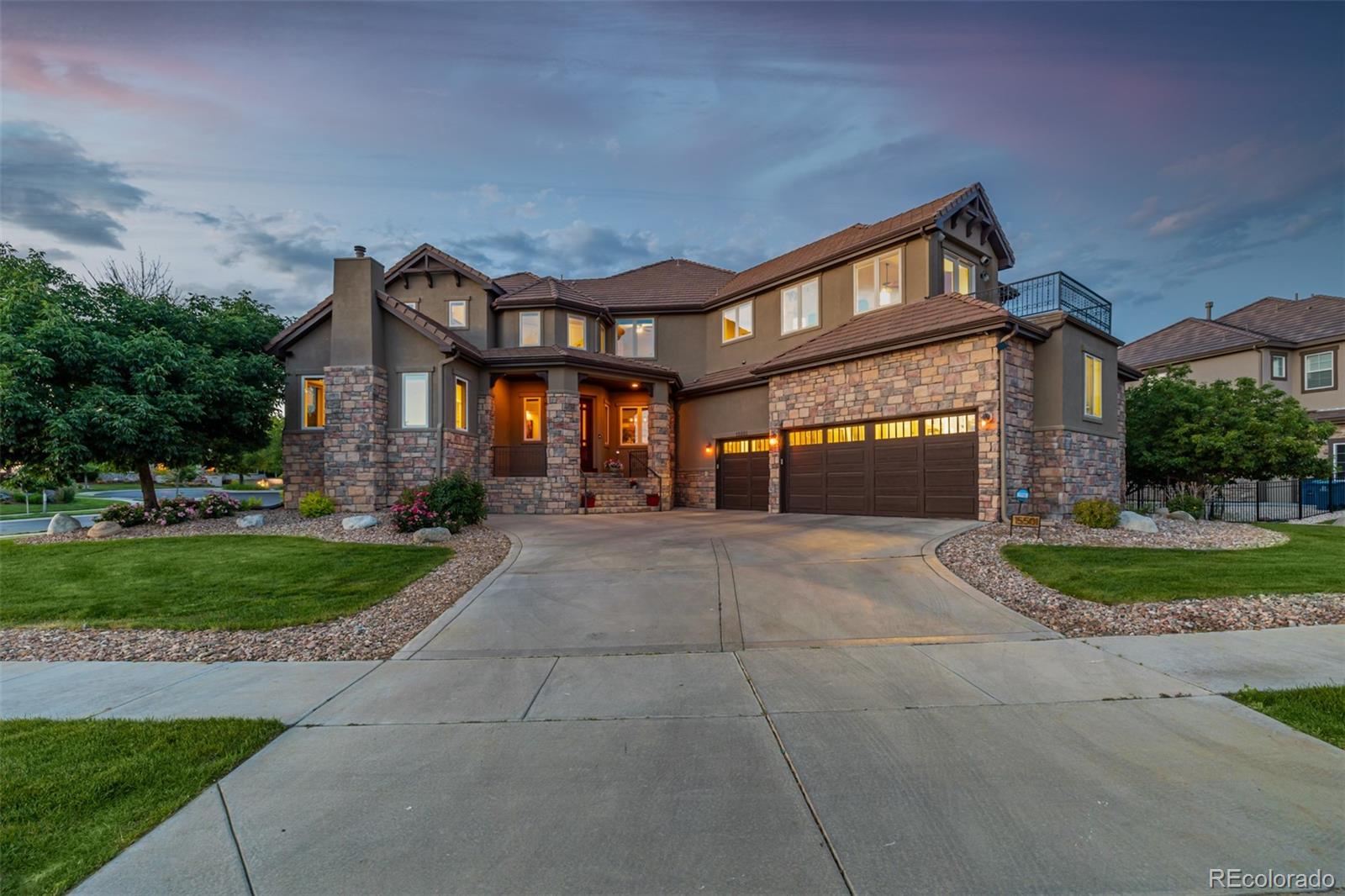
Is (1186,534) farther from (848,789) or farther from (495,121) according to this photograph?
(495,121)

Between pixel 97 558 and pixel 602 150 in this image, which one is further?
pixel 602 150

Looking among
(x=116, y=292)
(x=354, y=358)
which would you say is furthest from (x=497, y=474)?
(x=116, y=292)

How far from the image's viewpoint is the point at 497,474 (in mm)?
18172

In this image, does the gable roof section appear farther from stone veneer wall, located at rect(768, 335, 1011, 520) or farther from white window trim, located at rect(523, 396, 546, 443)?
white window trim, located at rect(523, 396, 546, 443)

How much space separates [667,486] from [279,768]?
1621 centimetres

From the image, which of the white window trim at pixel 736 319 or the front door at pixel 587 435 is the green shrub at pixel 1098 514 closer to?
the white window trim at pixel 736 319

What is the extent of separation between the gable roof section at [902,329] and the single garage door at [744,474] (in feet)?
8.48

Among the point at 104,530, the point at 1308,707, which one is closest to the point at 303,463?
the point at 104,530

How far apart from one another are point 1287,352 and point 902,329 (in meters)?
23.8

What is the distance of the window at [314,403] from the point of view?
16812 mm

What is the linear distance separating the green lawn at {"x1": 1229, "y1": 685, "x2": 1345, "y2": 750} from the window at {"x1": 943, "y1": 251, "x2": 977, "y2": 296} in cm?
1356

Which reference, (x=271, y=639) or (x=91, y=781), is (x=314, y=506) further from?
(x=91, y=781)

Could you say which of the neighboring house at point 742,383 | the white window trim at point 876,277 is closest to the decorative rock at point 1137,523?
the neighboring house at point 742,383

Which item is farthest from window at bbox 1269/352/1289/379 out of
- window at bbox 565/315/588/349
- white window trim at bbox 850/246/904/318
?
window at bbox 565/315/588/349
